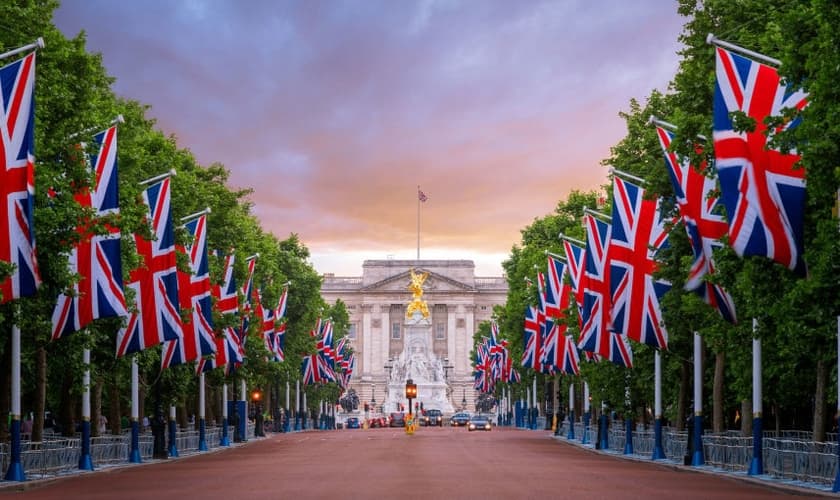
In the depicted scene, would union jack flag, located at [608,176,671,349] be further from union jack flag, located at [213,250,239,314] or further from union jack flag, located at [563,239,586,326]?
union jack flag, located at [213,250,239,314]

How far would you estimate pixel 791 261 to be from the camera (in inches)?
1109

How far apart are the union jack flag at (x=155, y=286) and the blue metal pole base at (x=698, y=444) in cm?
1596

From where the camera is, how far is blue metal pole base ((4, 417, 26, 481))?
3550cm

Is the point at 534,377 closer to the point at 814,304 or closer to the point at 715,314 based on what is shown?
the point at 715,314

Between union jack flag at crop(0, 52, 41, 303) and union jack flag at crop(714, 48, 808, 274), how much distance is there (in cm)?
1319

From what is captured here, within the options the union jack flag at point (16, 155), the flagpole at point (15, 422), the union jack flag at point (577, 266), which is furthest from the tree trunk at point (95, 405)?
the union jack flag at point (16, 155)

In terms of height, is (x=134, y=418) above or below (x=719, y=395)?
below

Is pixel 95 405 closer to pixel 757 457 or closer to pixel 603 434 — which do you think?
pixel 603 434

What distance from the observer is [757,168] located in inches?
1126

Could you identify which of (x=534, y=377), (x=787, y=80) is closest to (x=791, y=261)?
(x=787, y=80)

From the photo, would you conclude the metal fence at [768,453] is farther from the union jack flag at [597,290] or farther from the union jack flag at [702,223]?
the union jack flag at [597,290]

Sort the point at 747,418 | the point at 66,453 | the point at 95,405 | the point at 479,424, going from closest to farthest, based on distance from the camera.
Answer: the point at 66,453 → the point at 747,418 → the point at 95,405 → the point at 479,424

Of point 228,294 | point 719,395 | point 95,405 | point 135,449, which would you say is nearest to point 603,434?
point 719,395

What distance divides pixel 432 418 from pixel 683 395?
98.1 m
